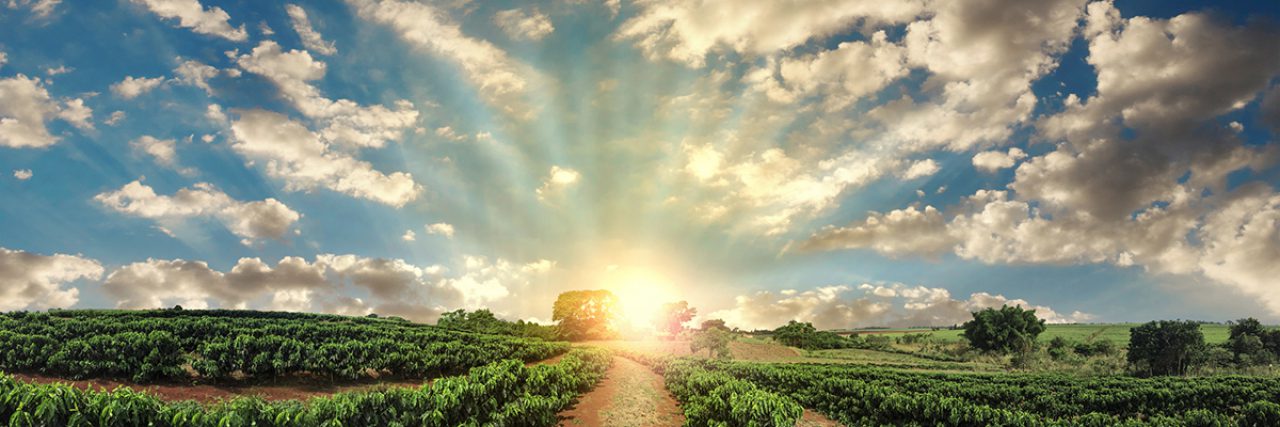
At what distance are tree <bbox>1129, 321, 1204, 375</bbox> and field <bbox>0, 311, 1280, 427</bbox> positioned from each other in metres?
60.6

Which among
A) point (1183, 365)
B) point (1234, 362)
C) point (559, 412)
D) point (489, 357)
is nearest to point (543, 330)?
point (489, 357)

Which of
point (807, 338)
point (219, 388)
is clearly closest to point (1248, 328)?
point (807, 338)

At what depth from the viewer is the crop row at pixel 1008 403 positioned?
2378 cm

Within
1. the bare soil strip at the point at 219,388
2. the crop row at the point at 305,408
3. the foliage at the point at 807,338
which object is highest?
the crop row at the point at 305,408

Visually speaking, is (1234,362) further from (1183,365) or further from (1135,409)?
(1135,409)

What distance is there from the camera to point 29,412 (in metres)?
9.23

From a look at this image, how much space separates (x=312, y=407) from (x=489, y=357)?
Result: 114ft

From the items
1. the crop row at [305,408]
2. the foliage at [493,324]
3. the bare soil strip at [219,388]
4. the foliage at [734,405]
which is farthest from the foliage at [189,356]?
the foliage at [493,324]

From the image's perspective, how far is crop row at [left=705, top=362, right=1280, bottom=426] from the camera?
78.0 ft

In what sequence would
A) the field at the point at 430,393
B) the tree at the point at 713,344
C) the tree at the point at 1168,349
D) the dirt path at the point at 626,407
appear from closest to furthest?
the field at the point at 430,393
the dirt path at the point at 626,407
the tree at the point at 713,344
the tree at the point at 1168,349

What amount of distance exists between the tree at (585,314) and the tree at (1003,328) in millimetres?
72501

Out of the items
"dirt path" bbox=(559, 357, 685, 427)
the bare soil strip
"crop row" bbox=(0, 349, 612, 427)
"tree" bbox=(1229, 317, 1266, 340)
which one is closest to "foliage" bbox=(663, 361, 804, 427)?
"dirt path" bbox=(559, 357, 685, 427)

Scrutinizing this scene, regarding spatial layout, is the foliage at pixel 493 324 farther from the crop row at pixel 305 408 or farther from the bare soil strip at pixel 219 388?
the crop row at pixel 305 408

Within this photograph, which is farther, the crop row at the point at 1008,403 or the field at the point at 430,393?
the crop row at the point at 1008,403
